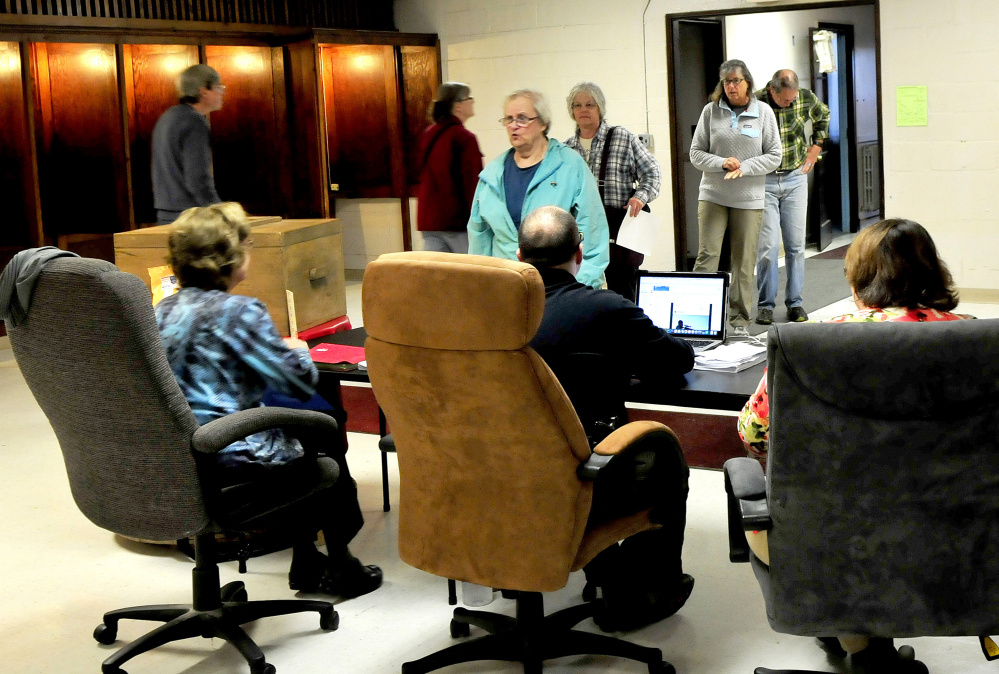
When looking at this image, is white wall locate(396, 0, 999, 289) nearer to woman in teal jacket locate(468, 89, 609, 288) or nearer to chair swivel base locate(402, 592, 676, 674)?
woman in teal jacket locate(468, 89, 609, 288)

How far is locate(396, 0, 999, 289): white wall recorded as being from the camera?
22.4 feet

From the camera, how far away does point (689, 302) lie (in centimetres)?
328

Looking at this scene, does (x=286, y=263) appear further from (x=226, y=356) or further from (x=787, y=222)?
(x=787, y=222)

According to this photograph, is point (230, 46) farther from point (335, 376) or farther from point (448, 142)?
point (335, 376)

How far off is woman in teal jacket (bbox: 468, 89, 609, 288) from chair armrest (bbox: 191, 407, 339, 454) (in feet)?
5.36

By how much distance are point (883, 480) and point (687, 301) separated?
142 cm

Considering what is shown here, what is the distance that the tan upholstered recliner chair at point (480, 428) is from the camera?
6.81 ft

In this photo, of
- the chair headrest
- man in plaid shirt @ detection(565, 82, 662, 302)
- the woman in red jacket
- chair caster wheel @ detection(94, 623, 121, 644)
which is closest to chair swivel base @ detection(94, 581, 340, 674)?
chair caster wheel @ detection(94, 623, 121, 644)

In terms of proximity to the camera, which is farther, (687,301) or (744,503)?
(687,301)

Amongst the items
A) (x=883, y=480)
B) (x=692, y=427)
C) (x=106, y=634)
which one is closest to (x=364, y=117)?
(x=692, y=427)

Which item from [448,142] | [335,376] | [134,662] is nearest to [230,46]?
[448,142]

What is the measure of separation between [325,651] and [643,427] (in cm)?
103

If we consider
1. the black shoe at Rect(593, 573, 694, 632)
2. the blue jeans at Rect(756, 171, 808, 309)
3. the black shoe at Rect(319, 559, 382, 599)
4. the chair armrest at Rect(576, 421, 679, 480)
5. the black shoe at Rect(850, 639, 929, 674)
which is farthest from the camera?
the blue jeans at Rect(756, 171, 808, 309)

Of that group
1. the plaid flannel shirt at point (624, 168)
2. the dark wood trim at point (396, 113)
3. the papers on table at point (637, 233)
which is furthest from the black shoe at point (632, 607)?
the dark wood trim at point (396, 113)
